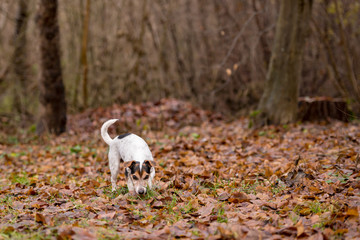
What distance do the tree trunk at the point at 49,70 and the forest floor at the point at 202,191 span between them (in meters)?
1.67

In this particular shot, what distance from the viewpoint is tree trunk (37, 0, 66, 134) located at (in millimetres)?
11117

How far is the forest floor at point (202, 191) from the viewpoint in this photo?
3.49m

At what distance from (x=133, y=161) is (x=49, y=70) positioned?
7641mm

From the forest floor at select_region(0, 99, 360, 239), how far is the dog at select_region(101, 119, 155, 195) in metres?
0.20

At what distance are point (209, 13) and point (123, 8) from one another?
3.61 metres

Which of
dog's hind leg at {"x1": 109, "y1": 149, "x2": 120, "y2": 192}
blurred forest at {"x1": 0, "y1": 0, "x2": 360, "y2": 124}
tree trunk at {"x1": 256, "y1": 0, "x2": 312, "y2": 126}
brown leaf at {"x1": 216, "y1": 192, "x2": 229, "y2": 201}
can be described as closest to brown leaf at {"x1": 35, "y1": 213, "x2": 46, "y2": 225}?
dog's hind leg at {"x1": 109, "y1": 149, "x2": 120, "y2": 192}

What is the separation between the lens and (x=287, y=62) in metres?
9.88

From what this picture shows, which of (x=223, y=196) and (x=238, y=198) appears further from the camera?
(x=223, y=196)

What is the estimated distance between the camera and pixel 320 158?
6.29 meters

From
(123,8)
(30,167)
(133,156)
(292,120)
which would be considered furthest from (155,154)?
(123,8)

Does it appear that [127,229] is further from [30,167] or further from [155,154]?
[30,167]

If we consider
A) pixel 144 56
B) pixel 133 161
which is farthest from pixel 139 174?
pixel 144 56

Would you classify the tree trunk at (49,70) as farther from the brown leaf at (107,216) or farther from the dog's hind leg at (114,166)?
the brown leaf at (107,216)

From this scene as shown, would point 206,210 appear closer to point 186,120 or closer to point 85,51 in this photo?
point 186,120
